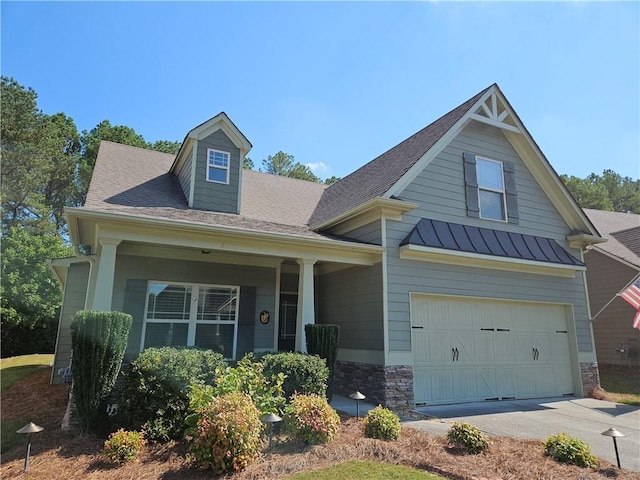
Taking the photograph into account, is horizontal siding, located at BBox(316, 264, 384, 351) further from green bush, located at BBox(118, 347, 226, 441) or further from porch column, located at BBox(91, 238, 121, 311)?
porch column, located at BBox(91, 238, 121, 311)

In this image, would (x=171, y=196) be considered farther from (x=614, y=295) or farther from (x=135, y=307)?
(x=614, y=295)

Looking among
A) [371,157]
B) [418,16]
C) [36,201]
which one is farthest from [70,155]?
[418,16]

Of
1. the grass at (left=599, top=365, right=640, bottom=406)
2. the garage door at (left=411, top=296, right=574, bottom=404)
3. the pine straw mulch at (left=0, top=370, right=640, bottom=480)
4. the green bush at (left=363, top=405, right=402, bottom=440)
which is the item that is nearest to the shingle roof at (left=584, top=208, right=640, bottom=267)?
the grass at (left=599, top=365, right=640, bottom=406)

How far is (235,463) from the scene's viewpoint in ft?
14.7

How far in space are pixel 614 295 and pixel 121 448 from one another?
16.8 m

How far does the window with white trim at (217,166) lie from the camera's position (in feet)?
33.8

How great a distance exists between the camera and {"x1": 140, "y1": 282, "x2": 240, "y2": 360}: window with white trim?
30.4 ft

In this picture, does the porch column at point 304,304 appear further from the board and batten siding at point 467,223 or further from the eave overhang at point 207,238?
the board and batten siding at point 467,223

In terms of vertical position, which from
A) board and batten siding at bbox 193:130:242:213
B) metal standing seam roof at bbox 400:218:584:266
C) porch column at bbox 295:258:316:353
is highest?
board and batten siding at bbox 193:130:242:213

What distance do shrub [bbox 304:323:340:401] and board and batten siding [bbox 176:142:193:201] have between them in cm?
484

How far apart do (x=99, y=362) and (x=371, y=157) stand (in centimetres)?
1169

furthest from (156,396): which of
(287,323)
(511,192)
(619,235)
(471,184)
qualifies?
(619,235)

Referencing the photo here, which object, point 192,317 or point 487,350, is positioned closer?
point 192,317

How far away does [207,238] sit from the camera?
809 centimetres
